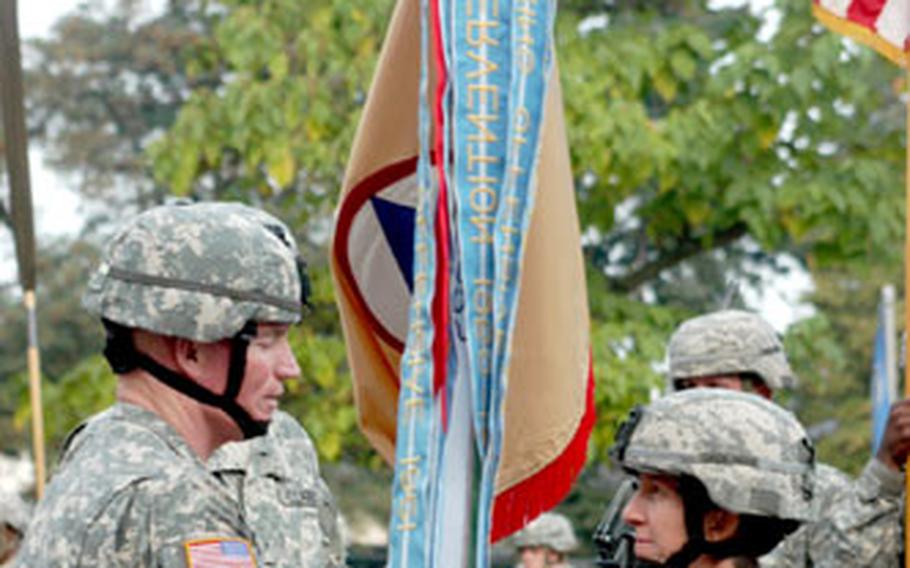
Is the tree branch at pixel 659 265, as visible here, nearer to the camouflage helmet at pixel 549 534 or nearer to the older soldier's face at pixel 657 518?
the camouflage helmet at pixel 549 534

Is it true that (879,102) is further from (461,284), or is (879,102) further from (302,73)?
(461,284)

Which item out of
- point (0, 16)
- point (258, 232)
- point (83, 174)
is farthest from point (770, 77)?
point (83, 174)

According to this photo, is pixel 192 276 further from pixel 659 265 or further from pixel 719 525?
pixel 659 265

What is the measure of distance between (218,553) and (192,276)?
0.61m

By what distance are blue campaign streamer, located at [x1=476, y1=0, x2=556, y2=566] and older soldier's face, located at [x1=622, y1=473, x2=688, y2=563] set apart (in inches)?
15.9

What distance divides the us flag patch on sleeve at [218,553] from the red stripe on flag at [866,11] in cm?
414

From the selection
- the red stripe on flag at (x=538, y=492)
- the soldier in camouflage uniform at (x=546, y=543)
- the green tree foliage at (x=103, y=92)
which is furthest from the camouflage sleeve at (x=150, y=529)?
the green tree foliage at (x=103, y=92)

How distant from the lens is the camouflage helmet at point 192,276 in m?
4.63

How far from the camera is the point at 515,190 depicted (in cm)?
566

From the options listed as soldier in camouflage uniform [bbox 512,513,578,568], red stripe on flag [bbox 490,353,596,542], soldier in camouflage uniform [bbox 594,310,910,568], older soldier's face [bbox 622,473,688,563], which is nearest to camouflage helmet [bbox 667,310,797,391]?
soldier in camouflage uniform [bbox 594,310,910,568]

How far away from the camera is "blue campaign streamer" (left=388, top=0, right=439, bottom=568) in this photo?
18.1 feet

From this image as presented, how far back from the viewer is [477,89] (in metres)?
5.68

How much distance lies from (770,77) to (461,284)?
10318 millimetres

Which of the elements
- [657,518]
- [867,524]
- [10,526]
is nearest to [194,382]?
[657,518]
